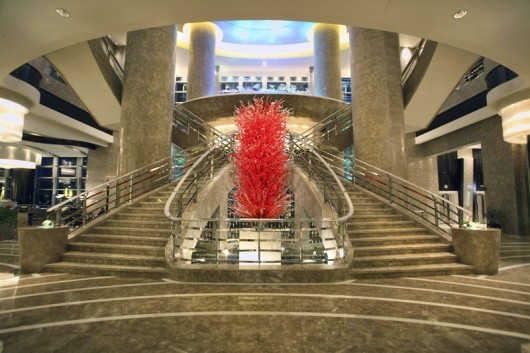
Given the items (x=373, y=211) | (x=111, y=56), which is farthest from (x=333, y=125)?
(x=111, y=56)

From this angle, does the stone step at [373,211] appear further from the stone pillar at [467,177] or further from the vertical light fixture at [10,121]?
the stone pillar at [467,177]

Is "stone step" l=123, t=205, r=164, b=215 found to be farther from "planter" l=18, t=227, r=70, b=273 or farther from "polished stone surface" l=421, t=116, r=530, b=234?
"polished stone surface" l=421, t=116, r=530, b=234

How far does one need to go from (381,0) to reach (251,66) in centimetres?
2279

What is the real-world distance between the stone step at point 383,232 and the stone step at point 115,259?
149 inches

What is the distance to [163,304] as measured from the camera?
352 centimetres

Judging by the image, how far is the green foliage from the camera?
971 cm

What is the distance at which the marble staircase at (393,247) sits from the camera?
16.3 feet

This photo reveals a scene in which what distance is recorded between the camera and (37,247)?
517cm

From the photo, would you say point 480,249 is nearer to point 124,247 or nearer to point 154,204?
point 124,247

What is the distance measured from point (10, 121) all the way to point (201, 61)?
1228cm

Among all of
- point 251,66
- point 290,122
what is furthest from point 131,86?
point 251,66

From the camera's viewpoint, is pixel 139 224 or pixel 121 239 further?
pixel 139 224

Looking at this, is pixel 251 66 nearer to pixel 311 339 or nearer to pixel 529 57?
pixel 529 57

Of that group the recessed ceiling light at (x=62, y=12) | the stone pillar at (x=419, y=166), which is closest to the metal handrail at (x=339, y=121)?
the stone pillar at (x=419, y=166)
